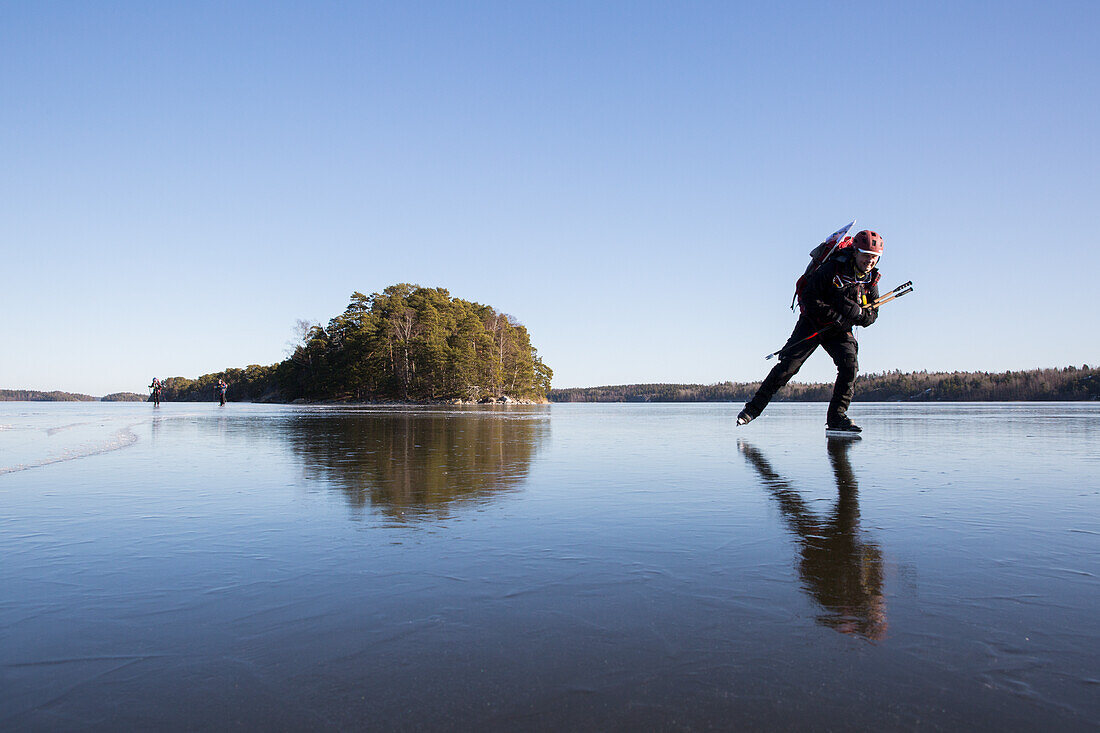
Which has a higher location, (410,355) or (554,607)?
(410,355)

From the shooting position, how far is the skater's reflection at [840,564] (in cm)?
224

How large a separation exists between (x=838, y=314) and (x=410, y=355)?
71.8m

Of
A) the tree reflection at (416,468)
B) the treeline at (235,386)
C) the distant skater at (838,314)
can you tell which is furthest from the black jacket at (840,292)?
the treeline at (235,386)

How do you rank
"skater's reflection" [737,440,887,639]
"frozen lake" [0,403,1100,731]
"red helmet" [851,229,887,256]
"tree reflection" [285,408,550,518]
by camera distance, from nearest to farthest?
→ "frozen lake" [0,403,1100,731], "skater's reflection" [737,440,887,639], "tree reflection" [285,408,550,518], "red helmet" [851,229,887,256]

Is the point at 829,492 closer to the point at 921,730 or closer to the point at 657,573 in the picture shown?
the point at 657,573

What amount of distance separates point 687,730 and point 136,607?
6.69 ft

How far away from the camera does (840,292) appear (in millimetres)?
9742

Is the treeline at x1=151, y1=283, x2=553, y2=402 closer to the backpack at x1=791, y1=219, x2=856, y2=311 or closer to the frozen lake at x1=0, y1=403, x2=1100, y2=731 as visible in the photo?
the backpack at x1=791, y1=219, x2=856, y2=311

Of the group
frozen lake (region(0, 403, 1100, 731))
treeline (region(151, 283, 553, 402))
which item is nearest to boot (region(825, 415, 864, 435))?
frozen lake (region(0, 403, 1100, 731))

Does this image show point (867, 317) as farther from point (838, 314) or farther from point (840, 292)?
point (840, 292)

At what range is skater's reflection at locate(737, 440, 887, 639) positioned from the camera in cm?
224

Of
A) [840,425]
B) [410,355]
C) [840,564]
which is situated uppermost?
[410,355]

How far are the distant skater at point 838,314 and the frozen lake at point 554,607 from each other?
15.9ft

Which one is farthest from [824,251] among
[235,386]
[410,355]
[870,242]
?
[235,386]
